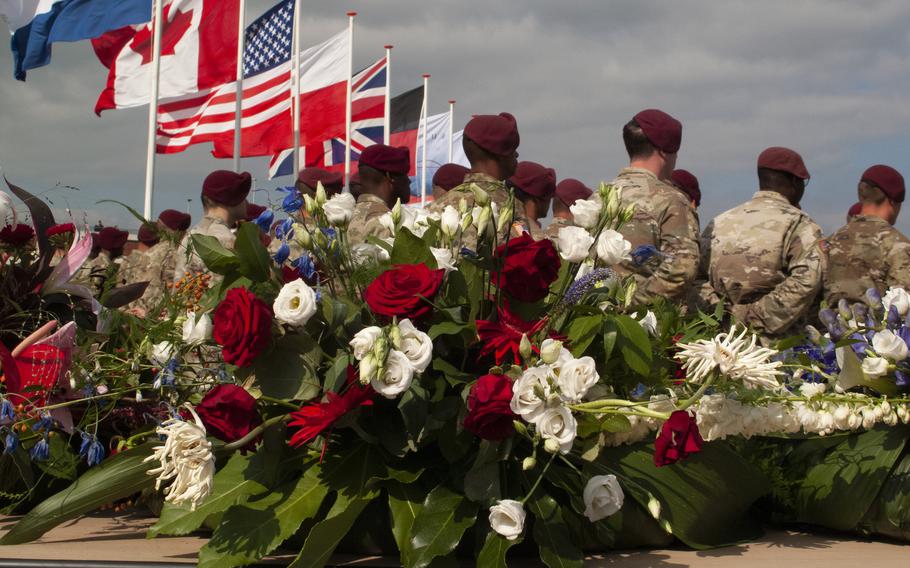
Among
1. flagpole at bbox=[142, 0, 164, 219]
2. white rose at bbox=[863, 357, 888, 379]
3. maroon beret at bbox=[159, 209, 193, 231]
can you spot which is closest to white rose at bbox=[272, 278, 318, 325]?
white rose at bbox=[863, 357, 888, 379]

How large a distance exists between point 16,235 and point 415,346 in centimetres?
138

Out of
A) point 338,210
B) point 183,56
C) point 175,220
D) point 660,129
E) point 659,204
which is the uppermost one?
point 183,56

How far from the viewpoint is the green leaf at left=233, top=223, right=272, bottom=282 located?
77.1 inches

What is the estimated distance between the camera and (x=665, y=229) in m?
4.02

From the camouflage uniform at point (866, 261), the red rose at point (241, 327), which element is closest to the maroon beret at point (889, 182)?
the camouflage uniform at point (866, 261)

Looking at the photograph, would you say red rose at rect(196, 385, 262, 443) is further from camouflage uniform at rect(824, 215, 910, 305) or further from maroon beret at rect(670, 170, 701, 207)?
maroon beret at rect(670, 170, 701, 207)

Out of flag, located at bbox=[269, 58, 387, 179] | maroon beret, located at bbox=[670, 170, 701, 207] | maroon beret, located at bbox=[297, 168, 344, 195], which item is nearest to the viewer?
maroon beret, located at bbox=[297, 168, 344, 195]

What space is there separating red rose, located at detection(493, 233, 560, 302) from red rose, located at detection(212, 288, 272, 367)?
18.9 inches

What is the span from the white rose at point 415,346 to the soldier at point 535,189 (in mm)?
3452

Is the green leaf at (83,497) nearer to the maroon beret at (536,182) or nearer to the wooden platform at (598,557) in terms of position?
the wooden platform at (598,557)

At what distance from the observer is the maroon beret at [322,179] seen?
5496 millimetres

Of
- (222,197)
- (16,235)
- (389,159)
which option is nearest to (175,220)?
(222,197)

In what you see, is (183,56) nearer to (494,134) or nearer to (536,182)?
(536,182)

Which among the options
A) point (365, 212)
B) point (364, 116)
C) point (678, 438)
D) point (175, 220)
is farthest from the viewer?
point (364, 116)
